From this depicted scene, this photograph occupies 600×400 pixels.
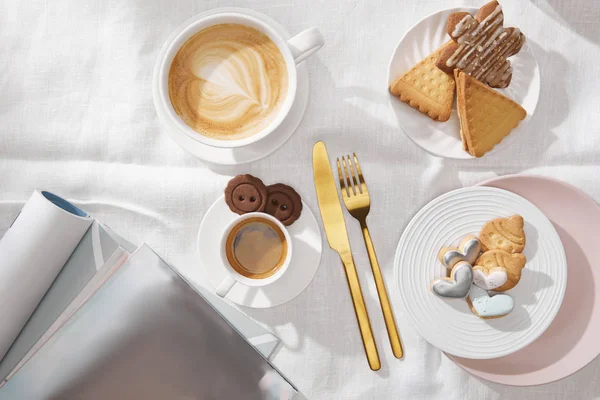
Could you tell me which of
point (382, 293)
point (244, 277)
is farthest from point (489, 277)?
point (244, 277)

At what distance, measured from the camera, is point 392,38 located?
94 cm

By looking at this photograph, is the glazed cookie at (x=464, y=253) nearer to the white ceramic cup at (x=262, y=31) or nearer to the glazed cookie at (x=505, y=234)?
the glazed cookie at (x=505, y=234)

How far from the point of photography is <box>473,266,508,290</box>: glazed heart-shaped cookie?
2.82 feet

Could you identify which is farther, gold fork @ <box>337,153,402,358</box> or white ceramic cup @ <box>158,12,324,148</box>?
gold fork @ <box>337,153,402,358</box>

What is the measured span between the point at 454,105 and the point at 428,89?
0.06 metres

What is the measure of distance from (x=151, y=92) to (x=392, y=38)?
42 centimetres

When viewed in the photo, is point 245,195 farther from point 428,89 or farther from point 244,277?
point 428,89

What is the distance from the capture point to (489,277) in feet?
2.85

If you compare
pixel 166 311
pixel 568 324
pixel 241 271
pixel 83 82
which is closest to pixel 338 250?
pixel 241 271

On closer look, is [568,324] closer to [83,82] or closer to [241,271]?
[241,271]

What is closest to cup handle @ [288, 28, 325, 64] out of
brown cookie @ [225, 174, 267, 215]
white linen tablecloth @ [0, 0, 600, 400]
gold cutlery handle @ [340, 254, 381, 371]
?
white linen tablecloth @ [0, 0, 600, 400]

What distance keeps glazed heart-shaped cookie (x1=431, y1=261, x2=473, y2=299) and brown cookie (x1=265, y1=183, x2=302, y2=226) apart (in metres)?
0.25

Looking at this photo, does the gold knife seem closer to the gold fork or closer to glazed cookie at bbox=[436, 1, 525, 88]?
the gold fork

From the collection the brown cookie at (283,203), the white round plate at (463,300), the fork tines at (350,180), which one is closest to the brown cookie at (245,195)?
the brown cookie at (283,203)
